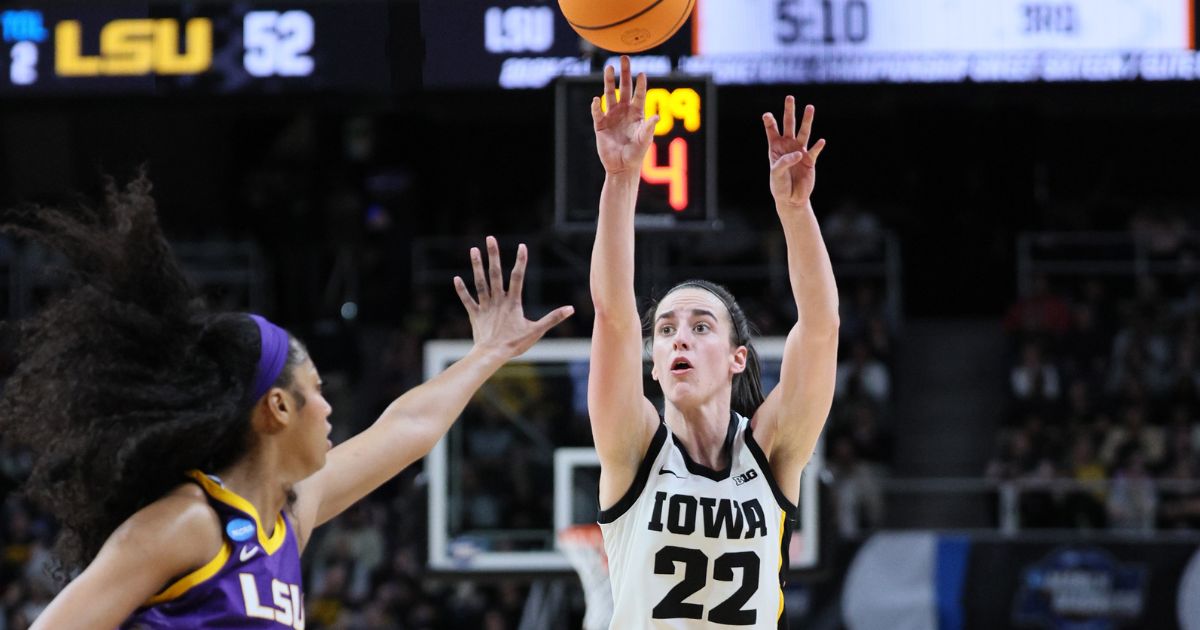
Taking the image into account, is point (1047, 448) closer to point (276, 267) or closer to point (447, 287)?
point (447, 287)

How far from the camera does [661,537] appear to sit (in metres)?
3.70

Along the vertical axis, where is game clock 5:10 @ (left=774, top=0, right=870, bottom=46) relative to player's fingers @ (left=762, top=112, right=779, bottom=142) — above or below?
above

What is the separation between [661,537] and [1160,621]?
→ 7.96 metres

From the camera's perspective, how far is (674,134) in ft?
23.5

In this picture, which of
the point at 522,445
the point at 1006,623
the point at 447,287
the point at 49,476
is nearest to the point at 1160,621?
the point at 1006,623

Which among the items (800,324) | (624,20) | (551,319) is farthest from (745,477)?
(624,20)

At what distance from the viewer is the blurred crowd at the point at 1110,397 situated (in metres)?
11.5

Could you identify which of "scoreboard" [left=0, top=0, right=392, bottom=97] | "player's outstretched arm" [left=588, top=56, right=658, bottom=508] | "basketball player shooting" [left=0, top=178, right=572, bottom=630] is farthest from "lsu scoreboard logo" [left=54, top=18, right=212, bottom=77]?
"basketball player shooting" [left=0, top=178, right=572, bottom=630]

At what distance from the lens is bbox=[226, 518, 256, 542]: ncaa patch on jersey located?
284cm

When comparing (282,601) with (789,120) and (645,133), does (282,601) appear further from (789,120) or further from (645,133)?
(789,120)

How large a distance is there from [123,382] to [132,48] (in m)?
6.14

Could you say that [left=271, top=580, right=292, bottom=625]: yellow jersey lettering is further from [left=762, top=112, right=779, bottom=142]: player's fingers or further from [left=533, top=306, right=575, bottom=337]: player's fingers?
[left=762, top=112, right=779, bottom=142]: player's fingers

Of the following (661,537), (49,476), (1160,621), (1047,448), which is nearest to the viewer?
(49,476)

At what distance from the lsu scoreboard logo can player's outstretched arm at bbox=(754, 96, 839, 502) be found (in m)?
5.53
